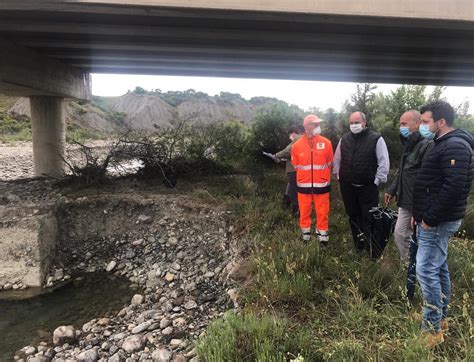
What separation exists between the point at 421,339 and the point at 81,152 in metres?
8.28

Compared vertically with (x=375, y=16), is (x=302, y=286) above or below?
below

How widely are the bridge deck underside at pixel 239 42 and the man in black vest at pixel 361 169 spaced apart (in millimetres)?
2311

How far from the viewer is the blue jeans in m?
3.04

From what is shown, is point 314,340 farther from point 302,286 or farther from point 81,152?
point 81,152

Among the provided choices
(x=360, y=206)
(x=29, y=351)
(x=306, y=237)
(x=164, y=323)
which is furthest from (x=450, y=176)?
(x=29, y=351)

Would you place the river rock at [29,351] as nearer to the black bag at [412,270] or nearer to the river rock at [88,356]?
the river rock at [88,356]

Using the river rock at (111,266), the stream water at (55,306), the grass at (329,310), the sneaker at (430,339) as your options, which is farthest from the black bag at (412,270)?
the river rock at (111,266)

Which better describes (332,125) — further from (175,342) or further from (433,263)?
(175,342)

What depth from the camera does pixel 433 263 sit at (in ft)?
10.1

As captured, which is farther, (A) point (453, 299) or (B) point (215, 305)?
(B) point (215, 305)

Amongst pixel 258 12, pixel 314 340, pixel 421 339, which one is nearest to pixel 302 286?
pixel 314 340

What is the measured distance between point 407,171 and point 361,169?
0.68m

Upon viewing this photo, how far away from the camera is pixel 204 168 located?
9305 millimetres

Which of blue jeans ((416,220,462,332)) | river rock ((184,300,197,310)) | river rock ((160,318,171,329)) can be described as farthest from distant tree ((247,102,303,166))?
blue jeans ((416,220,462,332))
